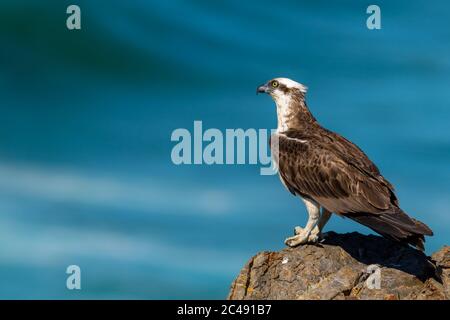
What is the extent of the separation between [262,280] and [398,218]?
3.02 metres

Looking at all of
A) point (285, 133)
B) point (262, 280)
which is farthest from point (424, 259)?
point (285, 133)

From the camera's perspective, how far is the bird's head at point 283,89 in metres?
18.0

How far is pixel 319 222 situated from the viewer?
633 inches

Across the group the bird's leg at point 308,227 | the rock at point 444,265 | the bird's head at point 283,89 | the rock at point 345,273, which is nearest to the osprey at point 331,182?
the bird's leg at point 308,227

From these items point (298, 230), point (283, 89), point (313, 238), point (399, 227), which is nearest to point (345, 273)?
point (313, 238)

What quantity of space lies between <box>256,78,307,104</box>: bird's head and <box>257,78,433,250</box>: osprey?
37cm

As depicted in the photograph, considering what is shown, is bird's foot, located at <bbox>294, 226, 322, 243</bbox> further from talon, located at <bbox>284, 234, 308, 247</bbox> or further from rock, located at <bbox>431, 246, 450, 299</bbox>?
rock, located at <bbox>431, 246, 450, 299</bbox>

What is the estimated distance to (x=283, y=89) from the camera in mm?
18125

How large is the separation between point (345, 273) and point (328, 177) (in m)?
2.39

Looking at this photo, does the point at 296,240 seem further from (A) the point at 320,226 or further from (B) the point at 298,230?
(A) the point at 320,226

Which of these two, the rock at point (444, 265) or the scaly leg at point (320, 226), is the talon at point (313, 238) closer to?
the scaly leg at point (320, 226)

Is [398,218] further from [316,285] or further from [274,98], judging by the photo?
[274,98]

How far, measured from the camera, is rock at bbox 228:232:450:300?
1400 centimetres

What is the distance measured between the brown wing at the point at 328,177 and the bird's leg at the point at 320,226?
49 cm
